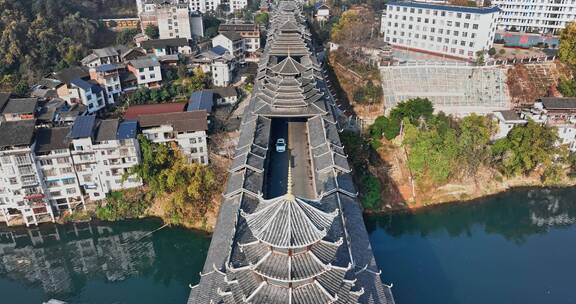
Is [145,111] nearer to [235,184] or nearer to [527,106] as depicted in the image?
[235,184]

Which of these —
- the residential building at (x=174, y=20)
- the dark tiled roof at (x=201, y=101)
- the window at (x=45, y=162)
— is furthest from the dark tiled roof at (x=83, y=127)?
the residential building at (x=174, y=20)

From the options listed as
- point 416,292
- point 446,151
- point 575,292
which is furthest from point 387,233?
point 575,292

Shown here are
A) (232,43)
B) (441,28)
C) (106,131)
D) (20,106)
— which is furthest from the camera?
(232,43)

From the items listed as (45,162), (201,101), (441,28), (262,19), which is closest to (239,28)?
(262,19)

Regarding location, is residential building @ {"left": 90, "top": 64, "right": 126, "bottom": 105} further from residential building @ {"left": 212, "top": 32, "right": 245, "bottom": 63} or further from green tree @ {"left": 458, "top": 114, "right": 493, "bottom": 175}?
green tree @ {"left": 458, "top": 114, "right": 493, "bottom": 175}

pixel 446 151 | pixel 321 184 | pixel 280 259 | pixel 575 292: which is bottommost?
pixel 575 292

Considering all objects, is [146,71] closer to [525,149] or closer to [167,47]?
[167,47]

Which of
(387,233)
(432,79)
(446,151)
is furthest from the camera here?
(432,79)
